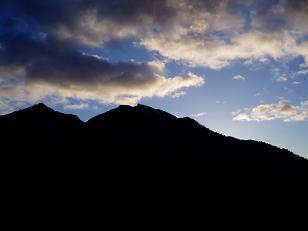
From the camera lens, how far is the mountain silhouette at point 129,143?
173ft

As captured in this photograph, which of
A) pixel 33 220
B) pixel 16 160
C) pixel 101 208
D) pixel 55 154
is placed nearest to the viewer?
pixel 33 220

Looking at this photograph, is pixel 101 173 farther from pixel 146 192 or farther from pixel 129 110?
pixel 129 110

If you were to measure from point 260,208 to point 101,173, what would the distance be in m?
23.3

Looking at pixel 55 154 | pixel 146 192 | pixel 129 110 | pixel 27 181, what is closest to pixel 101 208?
pixel 146 192

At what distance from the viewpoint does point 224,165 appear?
178 ft

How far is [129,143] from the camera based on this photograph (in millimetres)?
57844

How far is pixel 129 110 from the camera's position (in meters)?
69.2

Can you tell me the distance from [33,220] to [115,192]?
11.5 m

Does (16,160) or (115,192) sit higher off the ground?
(16,160)

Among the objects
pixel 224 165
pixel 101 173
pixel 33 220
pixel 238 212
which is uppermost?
pixel 224 165

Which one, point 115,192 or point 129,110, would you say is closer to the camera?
point 115,192

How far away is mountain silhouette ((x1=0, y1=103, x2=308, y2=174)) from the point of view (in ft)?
173

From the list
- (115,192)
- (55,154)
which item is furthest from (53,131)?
(115,192)

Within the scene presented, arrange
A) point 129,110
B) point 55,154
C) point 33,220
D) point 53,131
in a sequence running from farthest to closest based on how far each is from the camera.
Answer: point 129,110, point 53,131, point 55,154, point 33,220
